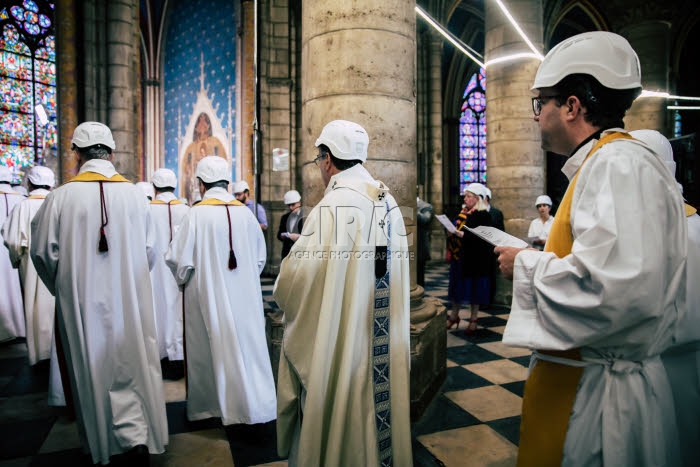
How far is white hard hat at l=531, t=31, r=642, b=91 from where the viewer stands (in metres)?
1.26

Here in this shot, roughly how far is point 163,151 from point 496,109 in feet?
43.5

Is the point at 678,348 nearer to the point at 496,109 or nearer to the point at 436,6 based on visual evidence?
the point at 496,109

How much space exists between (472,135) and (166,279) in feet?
→ 66.6

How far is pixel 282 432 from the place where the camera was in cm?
199

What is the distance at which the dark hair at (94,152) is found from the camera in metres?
2.83

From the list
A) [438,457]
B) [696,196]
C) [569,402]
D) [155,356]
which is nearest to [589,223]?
[569,402]

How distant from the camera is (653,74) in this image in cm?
1041

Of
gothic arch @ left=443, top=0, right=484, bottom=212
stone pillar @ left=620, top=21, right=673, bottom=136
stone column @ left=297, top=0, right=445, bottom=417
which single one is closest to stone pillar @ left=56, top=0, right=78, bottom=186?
stone column @ left=297, top=0, right=445, bottom=417

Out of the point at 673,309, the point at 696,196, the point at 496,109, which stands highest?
the point at 496,109

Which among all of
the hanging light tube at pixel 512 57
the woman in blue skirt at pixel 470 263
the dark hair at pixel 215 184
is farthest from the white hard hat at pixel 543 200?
the dark hair at pixel 215 184

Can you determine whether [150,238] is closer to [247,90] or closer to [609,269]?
[609,269]

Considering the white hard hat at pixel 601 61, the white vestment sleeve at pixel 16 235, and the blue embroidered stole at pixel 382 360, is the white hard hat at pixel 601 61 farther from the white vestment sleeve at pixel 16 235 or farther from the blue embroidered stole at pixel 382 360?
the white vestment sleeve at pixel 16 235

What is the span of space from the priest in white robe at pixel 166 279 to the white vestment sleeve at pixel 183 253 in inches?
59.4

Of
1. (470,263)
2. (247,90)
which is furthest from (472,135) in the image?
(470,263)
